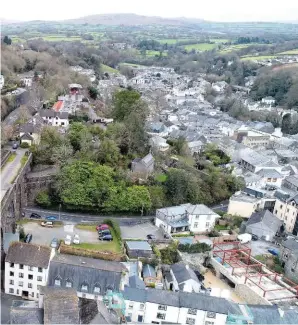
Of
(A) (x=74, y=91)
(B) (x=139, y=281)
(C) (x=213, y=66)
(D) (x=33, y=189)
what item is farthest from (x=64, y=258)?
(C) (x=213, y=66)

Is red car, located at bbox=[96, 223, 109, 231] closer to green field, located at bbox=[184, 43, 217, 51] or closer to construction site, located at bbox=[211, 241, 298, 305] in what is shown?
construction site, located at bbox=[211, 241, 298, 305]

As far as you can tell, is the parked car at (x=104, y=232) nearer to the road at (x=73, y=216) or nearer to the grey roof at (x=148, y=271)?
the road at (x=73, y=216)

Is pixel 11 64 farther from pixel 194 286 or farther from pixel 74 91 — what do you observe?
pixel 194 286

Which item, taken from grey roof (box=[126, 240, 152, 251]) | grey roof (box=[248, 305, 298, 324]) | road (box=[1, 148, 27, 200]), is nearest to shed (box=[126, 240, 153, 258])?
grey roof (box=[126, 240, 152, 251])

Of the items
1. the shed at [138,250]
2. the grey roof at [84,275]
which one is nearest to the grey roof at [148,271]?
the shed at [138,250]

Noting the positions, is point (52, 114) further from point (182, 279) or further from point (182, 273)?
point (182, 279)

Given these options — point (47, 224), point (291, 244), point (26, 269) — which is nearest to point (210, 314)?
point (26, 269)

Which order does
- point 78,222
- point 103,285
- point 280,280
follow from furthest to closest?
1. point 78,222
2. point 280,280
3. point 103,285
